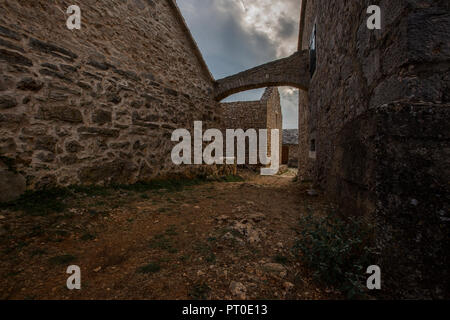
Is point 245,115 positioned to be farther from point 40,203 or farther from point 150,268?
point 150,268

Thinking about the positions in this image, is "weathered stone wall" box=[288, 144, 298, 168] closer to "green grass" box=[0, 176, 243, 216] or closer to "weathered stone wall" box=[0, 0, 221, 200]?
"weathered stone wall" box=[0, 0, 221, 200]

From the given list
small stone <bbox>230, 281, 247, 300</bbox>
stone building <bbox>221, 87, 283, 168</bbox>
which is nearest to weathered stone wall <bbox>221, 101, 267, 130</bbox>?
stone building <bbox>221, 87, 283, 168</bbox>

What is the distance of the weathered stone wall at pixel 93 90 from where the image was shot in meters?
2.41

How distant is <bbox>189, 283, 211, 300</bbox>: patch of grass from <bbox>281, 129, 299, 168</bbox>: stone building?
18342mm

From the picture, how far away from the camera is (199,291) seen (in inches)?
46.0

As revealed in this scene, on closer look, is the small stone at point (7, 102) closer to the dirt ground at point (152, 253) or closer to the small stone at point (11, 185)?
the small stone at point (11, 185)

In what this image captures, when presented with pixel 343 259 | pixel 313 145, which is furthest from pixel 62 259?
pixel 313 145

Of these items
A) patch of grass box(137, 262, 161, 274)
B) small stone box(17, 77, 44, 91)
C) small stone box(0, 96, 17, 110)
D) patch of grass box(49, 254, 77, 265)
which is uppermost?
small stone box(17, 77, 44, 91)

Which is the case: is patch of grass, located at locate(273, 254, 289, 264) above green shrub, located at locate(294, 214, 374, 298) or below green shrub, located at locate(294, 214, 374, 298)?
below

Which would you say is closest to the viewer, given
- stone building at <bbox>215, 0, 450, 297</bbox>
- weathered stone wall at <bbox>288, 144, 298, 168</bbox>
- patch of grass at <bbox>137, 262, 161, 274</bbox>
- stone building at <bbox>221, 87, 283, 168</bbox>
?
stone building at <bbox>215, 0, 450, 297</bbox>

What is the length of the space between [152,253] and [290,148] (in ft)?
62.2

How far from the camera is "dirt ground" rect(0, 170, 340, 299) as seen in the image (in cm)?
118
